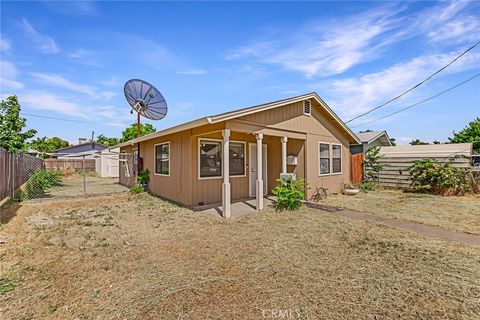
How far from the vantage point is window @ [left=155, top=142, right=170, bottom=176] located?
9.09 m

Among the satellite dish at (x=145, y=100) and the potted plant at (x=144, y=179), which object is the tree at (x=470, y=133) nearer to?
the satellite dish at (x=145, y=100)

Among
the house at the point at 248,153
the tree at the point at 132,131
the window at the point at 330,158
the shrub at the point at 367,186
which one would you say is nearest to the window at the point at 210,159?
the house at the point at 248,153

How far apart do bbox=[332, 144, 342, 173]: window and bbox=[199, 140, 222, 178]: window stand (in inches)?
207

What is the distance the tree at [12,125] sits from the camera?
491 inches

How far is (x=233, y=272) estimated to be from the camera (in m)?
3.29

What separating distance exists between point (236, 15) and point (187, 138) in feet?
14.1

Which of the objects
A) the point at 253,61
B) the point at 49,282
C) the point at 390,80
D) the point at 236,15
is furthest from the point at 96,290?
the point at 390,80

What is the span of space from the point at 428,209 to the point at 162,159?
29.5 feet

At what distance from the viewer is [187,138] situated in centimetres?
770

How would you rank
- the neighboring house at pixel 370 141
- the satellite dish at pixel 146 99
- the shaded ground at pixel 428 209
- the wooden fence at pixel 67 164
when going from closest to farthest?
1. the shaded ground at pixel 428 209
2. the satellite dish at pixel 146 99
3. the neighboring house at pixel 370 141
4. the wooden fence at pixel 67 164

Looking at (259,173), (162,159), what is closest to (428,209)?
(259,173)

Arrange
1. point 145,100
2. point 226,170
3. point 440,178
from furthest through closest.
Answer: point 145,100, point 440,178, point 226,170

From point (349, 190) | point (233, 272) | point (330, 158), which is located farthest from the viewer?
point (330, 158)

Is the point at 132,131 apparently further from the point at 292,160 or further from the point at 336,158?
the point at 336,158
